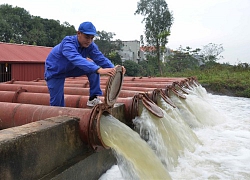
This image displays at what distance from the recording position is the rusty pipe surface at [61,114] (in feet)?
7.66

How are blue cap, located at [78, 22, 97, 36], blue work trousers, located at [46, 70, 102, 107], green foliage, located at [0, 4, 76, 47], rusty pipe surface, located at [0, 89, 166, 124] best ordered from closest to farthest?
blue cap, located at [78, 22, 97, 36], blue work trousers, located at [46, 70, 102, 107], rusty pipe surface, located at [0, 89, 166, 124], green foliage, located at [0, 4, 76, 47]

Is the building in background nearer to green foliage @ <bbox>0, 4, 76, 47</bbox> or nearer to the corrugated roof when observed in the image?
the corrugated roof

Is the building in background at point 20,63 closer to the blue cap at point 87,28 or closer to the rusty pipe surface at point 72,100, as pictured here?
the rusty pipe surface at point 72,100

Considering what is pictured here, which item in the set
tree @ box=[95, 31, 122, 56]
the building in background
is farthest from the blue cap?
tree @ box=[95, 31, 122, 56]

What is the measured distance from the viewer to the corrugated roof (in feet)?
35.7

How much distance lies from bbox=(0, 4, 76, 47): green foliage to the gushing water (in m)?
27.2

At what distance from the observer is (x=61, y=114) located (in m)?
2.56

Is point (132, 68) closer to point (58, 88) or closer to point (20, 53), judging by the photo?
point (20, 53)

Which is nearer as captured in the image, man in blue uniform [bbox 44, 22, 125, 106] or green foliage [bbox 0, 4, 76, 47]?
man in blue uniform [bbox 44, 22, 125, 106]

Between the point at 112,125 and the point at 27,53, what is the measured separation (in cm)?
1100

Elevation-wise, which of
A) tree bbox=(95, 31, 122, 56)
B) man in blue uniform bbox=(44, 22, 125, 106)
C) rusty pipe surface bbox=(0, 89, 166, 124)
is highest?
tree bbox=(95, 31, 122, 56)

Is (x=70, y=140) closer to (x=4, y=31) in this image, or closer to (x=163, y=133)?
(x=163, y=133)

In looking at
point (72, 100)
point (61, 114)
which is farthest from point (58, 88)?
point (61, 114)

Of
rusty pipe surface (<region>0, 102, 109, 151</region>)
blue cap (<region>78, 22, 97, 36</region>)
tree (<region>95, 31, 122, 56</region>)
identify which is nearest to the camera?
rusty pipe surface (<region>0, 102, 109, 151</region>)
